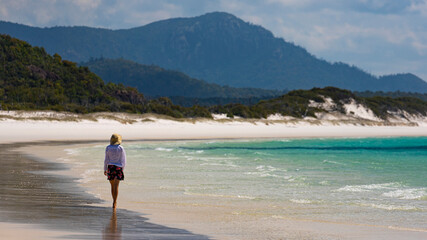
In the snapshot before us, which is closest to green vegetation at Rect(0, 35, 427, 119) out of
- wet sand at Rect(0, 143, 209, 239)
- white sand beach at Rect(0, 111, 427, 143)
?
white sand beach at Rect(0, 111, 427, 143)

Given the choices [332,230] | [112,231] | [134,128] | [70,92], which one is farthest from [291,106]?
[112,231]

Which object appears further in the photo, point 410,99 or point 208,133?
point 410,99

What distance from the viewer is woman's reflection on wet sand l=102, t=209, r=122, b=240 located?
8305mm

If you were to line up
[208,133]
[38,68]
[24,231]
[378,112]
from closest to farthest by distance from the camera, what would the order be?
[24,231] < [208,133] < [38,68] < [378,112]

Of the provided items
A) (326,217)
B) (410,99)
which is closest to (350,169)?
(326,217)

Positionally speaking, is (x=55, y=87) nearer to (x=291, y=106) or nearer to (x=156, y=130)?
(x=156, y=130)

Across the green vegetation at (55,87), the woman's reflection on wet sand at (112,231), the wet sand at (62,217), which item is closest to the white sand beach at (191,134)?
the wet sand at (62,217)

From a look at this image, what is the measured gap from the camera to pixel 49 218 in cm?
980

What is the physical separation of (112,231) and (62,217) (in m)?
1.61

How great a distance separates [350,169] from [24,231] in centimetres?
1627

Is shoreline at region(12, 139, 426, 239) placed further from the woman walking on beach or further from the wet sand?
the woman walking on beach

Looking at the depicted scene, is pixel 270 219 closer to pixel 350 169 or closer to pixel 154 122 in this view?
pixel 350 169

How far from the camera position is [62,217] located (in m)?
9.98

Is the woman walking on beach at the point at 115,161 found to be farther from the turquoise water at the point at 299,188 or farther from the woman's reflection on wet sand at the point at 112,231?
the turquoise water at the point at 299,188
